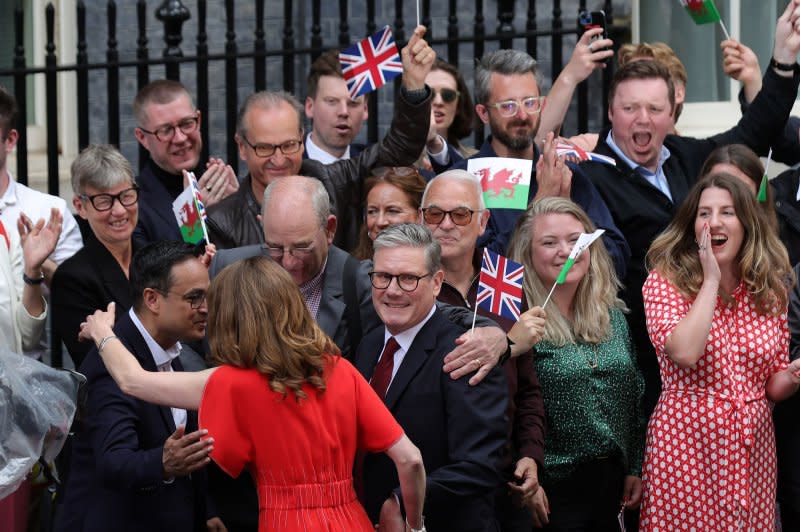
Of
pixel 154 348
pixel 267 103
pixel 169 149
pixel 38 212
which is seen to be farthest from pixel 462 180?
pixel 38 212

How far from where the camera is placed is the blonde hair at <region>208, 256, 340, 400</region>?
19.0 feet

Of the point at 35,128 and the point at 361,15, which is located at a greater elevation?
the point at 361,15

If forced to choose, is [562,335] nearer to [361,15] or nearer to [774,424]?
[774,424]

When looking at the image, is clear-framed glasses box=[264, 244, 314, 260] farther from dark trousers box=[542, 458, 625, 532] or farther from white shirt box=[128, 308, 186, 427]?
dark trousers box=[542, 458, 625, 532]

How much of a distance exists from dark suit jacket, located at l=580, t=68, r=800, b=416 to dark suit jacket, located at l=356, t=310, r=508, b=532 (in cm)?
150

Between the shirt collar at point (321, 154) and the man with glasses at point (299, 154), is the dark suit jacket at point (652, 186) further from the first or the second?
the shirt collar at point (321, 154)

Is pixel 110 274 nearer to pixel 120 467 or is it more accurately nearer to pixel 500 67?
pixel 120 467

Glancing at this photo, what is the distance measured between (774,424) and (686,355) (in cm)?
85

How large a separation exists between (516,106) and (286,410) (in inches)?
105

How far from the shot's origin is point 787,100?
8172 millimetres

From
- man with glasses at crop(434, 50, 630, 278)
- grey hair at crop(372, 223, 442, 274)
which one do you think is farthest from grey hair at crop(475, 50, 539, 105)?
grey hair at crop(372, 223, 442, 274)

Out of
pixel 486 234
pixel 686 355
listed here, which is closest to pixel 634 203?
pixel 486 234

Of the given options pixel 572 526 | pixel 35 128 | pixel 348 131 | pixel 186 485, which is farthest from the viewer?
pixel 35 128

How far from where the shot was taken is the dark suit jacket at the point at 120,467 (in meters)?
6.27
